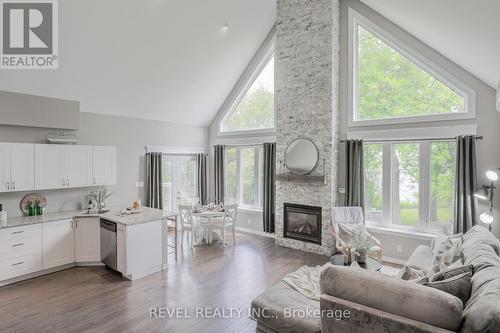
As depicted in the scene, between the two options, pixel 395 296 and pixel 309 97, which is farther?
pixel 309 97

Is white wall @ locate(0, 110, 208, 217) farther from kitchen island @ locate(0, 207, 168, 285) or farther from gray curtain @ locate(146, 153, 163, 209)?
kitchen island @ locate(0, 207, 168, 285)

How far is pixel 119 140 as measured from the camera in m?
6.40

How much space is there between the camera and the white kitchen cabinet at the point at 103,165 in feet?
18.0

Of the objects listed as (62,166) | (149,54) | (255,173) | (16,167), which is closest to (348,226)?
(255,173)

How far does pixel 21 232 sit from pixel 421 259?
19.9 feet

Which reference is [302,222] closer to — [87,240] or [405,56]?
[405,56]

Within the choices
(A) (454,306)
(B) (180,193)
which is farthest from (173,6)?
(A) (454,306)

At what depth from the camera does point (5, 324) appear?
3254mm

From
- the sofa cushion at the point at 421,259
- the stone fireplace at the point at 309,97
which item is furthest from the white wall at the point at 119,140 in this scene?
the sofa cushion at the point at 421,259

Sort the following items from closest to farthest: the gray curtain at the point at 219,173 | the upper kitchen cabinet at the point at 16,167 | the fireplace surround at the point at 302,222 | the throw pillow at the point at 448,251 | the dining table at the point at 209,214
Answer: the throw pillow at the point at 448,251
the upper kitchen cabinet at the point at 16,167
the fireplace surround at the point at 302,222
the dining table at the point at 209,214
the gray curtain at the point at 219,173

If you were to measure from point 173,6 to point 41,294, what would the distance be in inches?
198

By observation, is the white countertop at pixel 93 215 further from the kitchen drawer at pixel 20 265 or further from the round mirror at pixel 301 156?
the round mirror at pixel 301 156

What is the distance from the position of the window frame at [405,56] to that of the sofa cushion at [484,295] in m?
2.71

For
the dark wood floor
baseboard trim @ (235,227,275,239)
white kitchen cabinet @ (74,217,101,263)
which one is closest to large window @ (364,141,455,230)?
the dark wood floor
